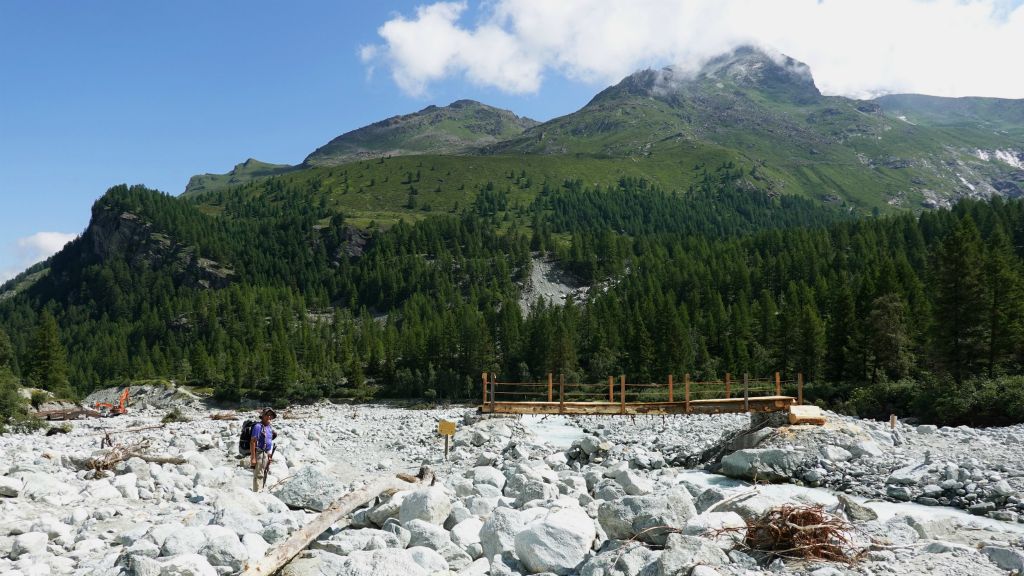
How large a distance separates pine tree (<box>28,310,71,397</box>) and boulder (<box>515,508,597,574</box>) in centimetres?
9121

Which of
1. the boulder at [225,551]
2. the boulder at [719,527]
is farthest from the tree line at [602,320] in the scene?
the boulder at [225,551]

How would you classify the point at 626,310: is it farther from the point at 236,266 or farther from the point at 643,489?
the point at 236,266

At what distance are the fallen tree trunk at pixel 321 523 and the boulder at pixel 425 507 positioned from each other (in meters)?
0.83

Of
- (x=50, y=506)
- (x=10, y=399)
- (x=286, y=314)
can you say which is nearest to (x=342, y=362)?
(x=286, y=314)

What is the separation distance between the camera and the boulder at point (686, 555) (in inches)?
261

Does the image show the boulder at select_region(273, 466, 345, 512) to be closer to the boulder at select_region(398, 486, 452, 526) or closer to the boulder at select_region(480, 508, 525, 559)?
the boulder at select_region(398, 486, 452, 526)

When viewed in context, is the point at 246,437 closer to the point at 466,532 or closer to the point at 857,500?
the point at 466,532

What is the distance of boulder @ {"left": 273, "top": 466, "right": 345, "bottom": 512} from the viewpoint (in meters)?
12.3

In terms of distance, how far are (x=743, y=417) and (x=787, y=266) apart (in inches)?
3627

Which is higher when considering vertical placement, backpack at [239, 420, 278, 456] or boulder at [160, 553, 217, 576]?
backpack at [239, 420, 278, 456]

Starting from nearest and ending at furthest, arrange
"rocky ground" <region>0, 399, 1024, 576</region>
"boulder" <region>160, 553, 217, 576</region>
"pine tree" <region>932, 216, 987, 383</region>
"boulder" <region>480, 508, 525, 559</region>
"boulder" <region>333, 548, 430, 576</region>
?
"boulder" <region>333, 548, 430, 576</region>
"boulder" <region>160, 553, 217, 576</region>
"rocky ground" <region>0, 399, 1024, 576</region>
"boulder" <region>480, 508, 525, 559</region>
"pine tree" <region>932, 216, 987, 383</region>

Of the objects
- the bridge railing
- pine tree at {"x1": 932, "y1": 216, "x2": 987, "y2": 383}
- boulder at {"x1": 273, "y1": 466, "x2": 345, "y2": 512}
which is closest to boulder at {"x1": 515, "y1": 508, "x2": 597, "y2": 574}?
boulder at {"x1": 273, "y1": 466, "x2": 345, "y2": 512}

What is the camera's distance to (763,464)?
16719 mm

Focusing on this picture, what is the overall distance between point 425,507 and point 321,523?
156cm
